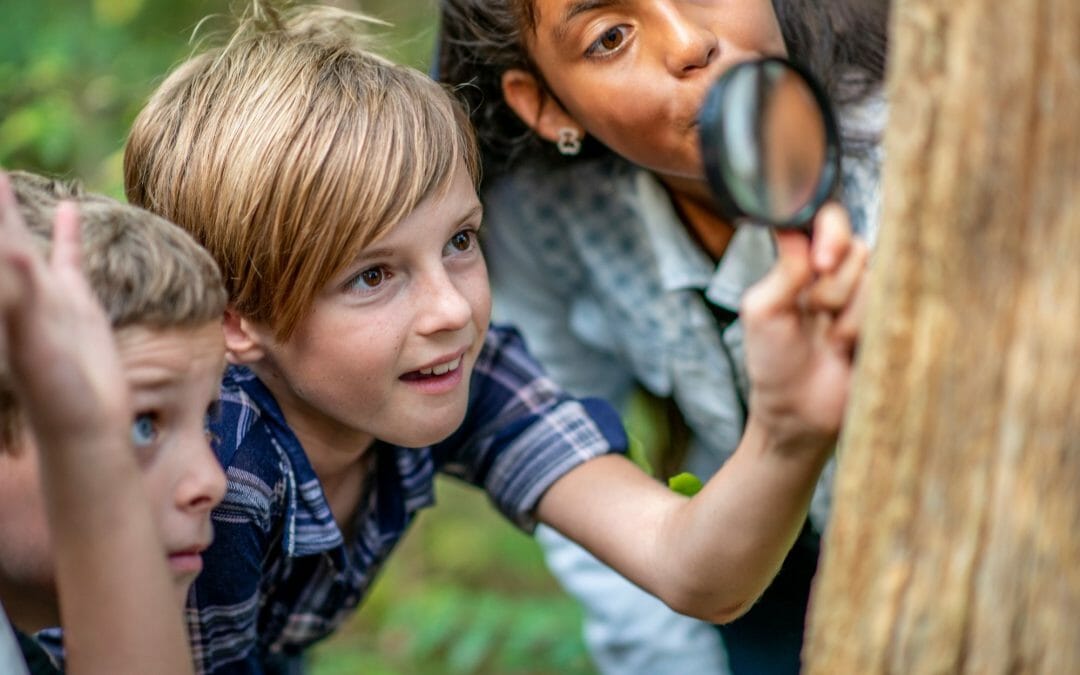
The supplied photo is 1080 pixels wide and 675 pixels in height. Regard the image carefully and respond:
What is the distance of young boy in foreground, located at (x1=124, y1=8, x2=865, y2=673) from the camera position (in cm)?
177

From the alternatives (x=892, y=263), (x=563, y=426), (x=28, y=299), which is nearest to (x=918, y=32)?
(x=892, y=263)

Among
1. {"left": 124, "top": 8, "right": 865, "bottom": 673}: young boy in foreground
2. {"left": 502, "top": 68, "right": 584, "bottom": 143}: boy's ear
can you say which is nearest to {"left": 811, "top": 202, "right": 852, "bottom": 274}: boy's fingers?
{"left": 124, "top": 8, "right": 865, "bottom": 673}: young boy in foreground

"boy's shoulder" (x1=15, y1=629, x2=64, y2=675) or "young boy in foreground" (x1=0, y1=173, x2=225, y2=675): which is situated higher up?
"young boy in foreground" (x1=0, y1=173, x2=225, y2=675)

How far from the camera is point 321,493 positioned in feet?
6.48

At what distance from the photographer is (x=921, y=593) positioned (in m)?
1.14

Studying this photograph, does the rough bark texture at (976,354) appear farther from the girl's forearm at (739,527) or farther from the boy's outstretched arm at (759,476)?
the girl's forearm at (739,527)

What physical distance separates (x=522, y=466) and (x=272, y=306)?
Result: 546 mm

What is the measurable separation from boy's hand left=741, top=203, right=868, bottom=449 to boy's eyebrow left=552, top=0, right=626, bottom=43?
0.83 metres

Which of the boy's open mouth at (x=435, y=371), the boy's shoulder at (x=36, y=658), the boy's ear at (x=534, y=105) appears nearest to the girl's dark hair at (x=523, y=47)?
the boy's ear at (x=534, y=105)

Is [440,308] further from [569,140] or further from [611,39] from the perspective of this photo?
[569,140]

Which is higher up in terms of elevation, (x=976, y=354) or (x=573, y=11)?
(x=976, y=354)

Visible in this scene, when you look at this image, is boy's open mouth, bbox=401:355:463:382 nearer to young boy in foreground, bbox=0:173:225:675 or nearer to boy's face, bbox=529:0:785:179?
young boy in foreground, bbox=0:173:225:675

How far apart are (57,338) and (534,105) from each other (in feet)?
4.37

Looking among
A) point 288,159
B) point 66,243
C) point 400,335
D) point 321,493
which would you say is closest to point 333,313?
point 400,335
